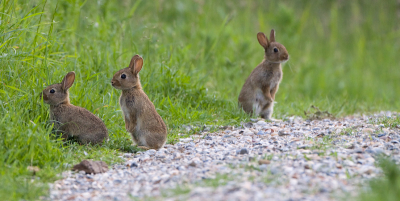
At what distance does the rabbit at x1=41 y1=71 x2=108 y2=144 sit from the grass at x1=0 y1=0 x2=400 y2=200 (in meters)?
0.14

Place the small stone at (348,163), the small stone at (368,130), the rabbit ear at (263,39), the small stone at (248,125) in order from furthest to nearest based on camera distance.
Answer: the rabbit ear at (263,39)
the small stone at (248,125)
the small stone at (368,130)
the small stone at (348,163)

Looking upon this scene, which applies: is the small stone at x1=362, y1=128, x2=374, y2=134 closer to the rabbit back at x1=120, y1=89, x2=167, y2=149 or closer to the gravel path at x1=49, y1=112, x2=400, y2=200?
the gravel path at x1=49, y1=112, x2=400, y2=200

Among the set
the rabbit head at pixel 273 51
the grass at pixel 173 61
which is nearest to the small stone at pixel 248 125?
the grass at pixel 173 61

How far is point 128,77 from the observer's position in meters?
6.54

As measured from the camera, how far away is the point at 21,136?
5238mm

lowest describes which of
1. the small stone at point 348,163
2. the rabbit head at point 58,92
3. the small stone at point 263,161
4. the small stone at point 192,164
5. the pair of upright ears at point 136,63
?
the small stone at point 192,164

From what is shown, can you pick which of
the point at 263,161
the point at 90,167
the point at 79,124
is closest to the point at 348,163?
the point at 263,161

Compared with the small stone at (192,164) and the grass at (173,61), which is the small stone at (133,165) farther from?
the small stone at (192,164)

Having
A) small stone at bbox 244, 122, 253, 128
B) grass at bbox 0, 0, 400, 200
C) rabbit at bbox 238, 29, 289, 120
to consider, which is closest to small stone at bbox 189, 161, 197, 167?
grass at bbox 0, 0, 400, 200

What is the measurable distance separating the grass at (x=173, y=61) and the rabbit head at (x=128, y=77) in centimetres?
66

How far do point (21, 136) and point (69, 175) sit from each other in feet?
2.29

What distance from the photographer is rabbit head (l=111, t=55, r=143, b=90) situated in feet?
21.3

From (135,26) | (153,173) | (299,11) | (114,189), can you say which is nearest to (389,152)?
(153,173)

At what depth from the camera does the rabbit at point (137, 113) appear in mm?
6270
